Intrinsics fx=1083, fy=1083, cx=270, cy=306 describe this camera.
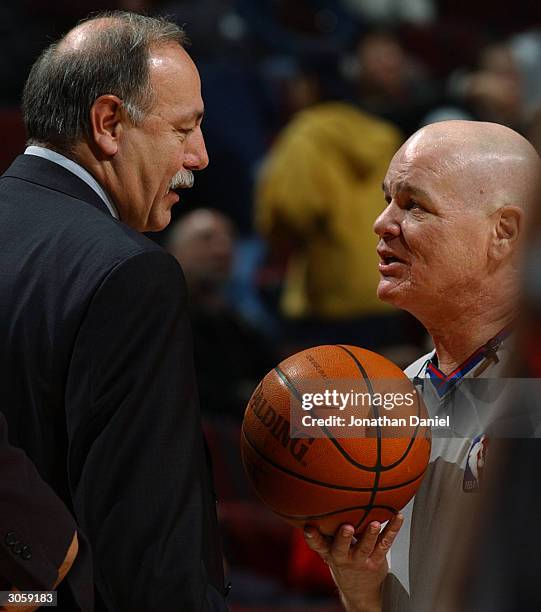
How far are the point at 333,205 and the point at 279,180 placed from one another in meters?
0.29

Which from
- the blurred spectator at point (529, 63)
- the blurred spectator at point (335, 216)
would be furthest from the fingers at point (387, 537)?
the blurred spectator at point (529, 63)

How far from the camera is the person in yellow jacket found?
17.0ft

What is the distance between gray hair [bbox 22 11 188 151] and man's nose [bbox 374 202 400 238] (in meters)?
0.47

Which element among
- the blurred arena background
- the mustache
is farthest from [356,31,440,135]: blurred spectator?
the mustache

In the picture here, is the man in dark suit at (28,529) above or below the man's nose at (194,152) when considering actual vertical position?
below

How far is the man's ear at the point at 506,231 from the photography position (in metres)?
1.91

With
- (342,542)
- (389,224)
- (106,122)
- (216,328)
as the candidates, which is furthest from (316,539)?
(216,328)

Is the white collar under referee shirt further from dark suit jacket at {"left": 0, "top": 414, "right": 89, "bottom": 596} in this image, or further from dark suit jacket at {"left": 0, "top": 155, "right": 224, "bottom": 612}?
dark suit jacket at {"left": 0, "top": 414, "right": 89, "bottom": 596}

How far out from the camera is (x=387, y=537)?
1.83m

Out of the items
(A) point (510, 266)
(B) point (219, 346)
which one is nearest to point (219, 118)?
(B) point (219, 346)

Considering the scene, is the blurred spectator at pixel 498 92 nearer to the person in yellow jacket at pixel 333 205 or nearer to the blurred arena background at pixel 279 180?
the blurred arena background at pixel 279 180

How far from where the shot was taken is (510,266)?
197 cm

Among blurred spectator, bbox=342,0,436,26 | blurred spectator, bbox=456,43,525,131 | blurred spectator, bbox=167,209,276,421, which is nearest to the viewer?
blurred spectator, bbox=167,209,276,421

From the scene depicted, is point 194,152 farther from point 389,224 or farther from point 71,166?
point 389,224
